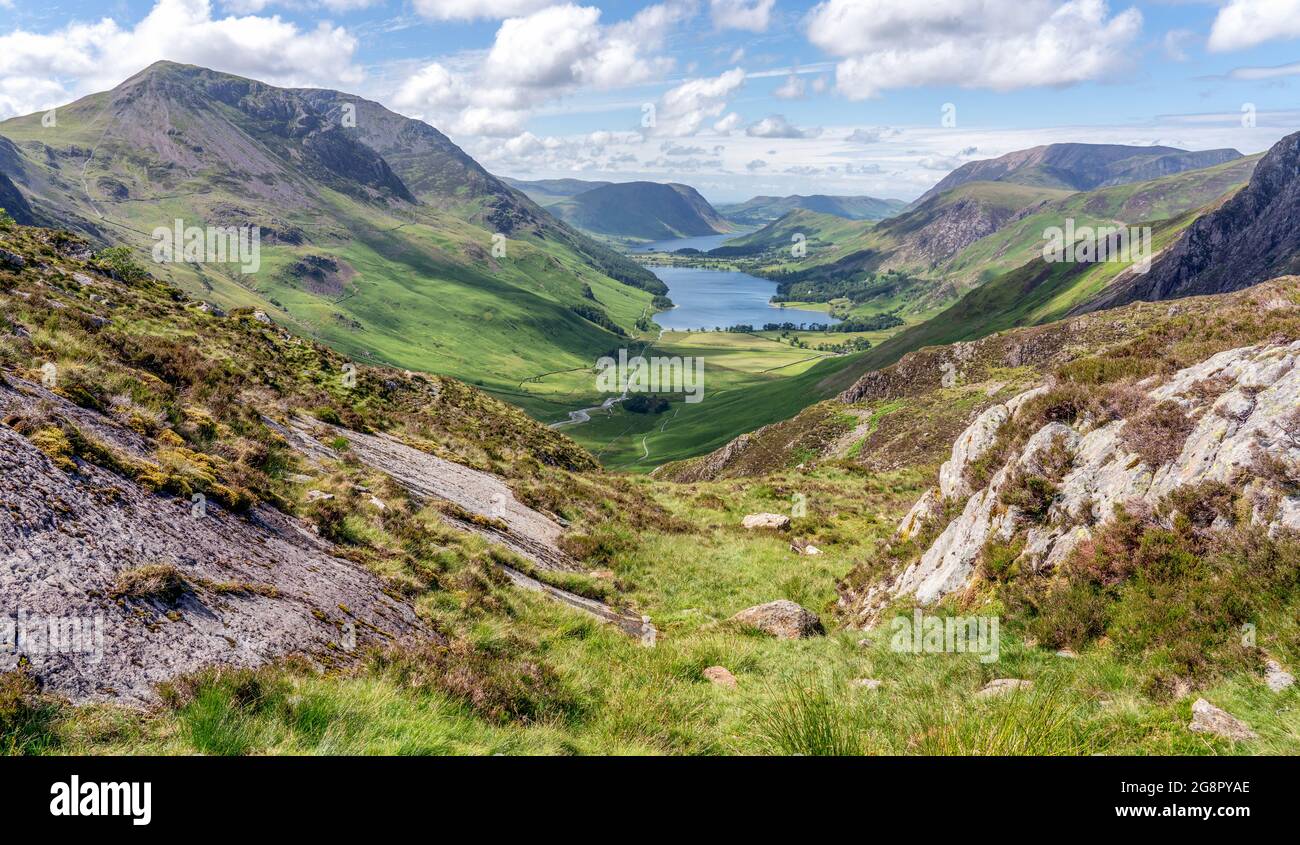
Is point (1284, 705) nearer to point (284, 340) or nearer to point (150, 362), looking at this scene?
point (150, 362)

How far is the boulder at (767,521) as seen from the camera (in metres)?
30.7

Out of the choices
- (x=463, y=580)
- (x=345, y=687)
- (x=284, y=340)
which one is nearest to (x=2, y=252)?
(x=284, y=340)

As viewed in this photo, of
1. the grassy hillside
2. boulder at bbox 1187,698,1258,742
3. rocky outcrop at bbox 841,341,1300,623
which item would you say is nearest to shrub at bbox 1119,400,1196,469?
rocky outcrop at bbox 841,341,1300,623

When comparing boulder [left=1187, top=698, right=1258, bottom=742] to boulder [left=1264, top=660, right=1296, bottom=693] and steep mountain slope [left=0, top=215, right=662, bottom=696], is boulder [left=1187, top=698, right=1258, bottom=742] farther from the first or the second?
steep mountain slope [left=0, top=215, right=662, bottom=696]

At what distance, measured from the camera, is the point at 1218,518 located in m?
10.4

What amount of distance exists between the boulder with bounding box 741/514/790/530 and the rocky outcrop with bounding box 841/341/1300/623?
1296 cm

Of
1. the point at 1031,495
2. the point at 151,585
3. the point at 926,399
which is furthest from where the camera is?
the point at 926,399

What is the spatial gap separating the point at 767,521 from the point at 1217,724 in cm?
2432

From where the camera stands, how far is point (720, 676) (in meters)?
11.7

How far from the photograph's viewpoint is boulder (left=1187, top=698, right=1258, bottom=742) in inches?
279

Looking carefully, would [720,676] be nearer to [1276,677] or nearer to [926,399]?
[1276,677]

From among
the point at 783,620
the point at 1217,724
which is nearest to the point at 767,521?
the point at 783,620

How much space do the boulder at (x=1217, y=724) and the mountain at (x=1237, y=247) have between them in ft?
527
